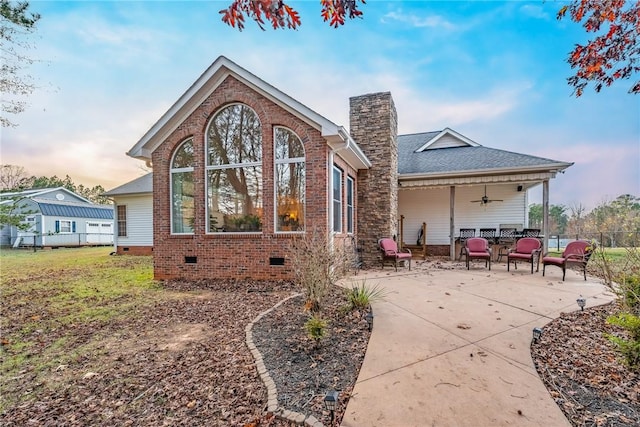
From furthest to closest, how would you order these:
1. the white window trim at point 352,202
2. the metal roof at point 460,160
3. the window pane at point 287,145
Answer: the metal roof at point 460,160 → the white window trim at point 352,202 → the window pane at point 287,145

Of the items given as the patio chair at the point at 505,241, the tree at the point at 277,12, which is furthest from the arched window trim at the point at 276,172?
the patio chair at the point at 505,241

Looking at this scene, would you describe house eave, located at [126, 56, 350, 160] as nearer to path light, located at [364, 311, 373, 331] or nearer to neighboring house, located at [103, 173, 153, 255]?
path light, located at [364, 311, 373, 331]

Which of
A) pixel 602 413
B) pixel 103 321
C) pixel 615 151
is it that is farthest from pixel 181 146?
pixel 615 151

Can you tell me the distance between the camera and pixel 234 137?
7.70 m

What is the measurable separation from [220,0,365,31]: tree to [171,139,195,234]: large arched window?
20.0 feet

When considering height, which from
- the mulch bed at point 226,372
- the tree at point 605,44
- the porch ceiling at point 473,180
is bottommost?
the mulch bed at point 226,372

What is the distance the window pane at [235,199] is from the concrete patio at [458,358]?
384 centimetres

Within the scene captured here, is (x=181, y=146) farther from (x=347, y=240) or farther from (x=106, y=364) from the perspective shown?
(x=106, y=364)

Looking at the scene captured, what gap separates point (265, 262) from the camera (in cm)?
711

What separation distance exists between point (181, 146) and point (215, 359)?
6.66m

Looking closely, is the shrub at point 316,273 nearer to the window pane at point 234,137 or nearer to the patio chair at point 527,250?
the window pane at point 234,137

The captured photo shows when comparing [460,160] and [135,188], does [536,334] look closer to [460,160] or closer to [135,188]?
[460,160]

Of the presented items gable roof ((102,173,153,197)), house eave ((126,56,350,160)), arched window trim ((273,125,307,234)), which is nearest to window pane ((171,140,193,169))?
house eave ((126,56,350,160))

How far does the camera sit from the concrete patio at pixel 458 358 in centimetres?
214
